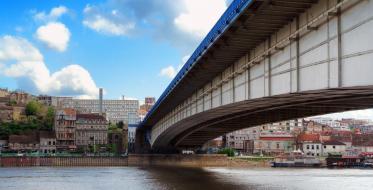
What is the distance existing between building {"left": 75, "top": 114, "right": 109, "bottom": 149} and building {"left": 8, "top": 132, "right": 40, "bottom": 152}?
44.7 feet

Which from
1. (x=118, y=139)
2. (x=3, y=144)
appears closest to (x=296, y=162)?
(x=118, y=139)

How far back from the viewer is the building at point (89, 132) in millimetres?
156625

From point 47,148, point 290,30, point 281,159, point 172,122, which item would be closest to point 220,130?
point 172,122

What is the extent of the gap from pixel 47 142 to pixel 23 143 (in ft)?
20.1

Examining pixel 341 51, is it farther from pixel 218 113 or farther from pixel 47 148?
pixel 47 148

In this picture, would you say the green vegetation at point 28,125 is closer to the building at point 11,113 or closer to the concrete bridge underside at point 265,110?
the building at point 11,113

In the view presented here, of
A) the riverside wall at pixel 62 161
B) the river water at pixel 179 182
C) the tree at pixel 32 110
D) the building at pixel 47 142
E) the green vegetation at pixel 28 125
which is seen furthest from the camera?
the tree at pixel 32 110

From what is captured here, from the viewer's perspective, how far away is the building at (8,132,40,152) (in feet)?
469

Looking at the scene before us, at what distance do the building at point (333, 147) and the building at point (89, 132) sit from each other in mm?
61904

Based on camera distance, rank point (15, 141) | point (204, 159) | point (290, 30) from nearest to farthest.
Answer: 1. point (290, 30)
2. point (204, 159)
3. point (15, 141)

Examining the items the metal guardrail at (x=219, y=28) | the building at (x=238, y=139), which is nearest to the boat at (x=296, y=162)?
the building at (x=238, y=139)

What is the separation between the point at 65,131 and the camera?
155 metres

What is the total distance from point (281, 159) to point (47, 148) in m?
59.4

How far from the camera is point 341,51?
60.8ft
